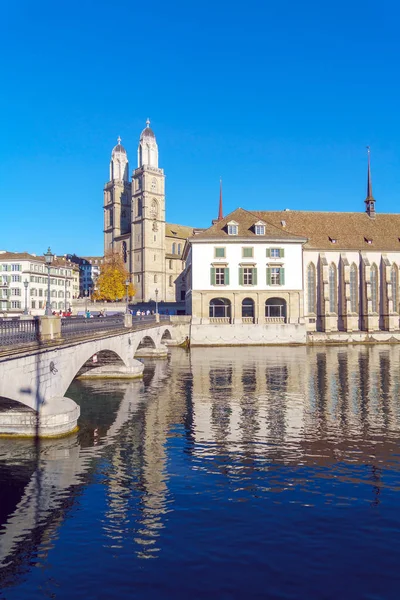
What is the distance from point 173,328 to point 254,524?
49.9m

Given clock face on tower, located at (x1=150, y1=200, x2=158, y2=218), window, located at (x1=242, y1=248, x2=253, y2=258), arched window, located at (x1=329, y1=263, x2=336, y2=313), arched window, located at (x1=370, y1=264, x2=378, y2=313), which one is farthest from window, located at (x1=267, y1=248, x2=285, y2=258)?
clock face on tower, located at (x1=150, y1=200, x2=158, y2=218)

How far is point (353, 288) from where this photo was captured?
234 ft

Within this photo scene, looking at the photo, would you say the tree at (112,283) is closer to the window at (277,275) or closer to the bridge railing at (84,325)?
the window at (277,275)

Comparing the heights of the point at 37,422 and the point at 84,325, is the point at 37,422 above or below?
below

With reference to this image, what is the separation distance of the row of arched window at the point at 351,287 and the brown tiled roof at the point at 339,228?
298 cm

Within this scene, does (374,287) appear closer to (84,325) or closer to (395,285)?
(395,285)

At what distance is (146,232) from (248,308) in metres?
46.8

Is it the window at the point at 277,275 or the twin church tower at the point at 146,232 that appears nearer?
the window at the point at 277,275

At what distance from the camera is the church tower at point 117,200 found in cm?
11576

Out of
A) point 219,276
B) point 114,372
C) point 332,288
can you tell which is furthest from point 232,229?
point 114,372

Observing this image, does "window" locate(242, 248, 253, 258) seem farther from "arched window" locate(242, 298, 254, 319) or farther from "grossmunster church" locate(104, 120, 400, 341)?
"arched window" locate(242, 298, 254, 319)

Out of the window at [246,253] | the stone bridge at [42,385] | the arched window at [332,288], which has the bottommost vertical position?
the stone bridge at [42,385]

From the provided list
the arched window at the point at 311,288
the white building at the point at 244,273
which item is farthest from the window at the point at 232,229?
the arched window at the point at 311,288

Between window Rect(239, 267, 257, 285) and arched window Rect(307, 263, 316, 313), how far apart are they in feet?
34.6
